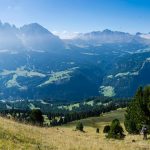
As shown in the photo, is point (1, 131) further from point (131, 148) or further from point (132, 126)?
point (132, 126)

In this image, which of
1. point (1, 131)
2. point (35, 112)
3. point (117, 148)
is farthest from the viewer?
point (35, 112)

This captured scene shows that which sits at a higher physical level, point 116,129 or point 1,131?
point 1,131

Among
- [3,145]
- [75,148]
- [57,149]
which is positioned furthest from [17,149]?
[75,148]

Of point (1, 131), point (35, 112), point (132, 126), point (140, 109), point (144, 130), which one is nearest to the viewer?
point (1, 131)

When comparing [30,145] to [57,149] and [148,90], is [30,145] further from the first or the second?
[148,90]

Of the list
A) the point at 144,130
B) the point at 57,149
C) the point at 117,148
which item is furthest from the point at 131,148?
the point at 144,130

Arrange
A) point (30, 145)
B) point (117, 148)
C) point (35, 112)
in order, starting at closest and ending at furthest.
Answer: point (30, 145), point (117, 148), point (35, 112)

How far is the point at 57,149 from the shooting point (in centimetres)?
2450

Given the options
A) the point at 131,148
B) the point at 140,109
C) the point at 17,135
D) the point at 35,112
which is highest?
the point at 17,135

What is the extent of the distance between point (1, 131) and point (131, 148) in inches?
434

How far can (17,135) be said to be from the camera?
1038 inches

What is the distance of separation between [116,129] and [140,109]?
2329 centimetres

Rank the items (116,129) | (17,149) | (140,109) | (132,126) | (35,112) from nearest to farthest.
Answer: (17,149) → (140,109) → (116,129) → (132,126) → (35,112)

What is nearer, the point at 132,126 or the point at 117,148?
the point at 117,148
